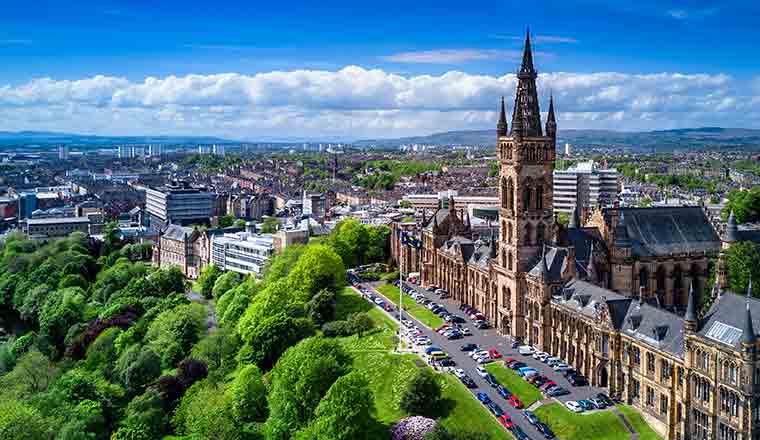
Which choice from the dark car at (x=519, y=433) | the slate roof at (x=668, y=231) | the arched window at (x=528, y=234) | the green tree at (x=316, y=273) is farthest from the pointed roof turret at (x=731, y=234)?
the green tree at (x=316, y=273)

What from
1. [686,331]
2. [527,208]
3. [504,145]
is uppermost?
[504,145]

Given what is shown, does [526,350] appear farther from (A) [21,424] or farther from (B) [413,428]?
(A) [21,424]

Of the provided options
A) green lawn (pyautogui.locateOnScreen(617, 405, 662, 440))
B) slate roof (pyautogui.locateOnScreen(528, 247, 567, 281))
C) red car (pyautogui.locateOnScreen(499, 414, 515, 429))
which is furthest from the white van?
red car (pyautogui.locateOnScreen(499, 414, 515, 429))

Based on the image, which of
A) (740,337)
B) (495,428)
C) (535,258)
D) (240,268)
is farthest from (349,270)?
(740,337)

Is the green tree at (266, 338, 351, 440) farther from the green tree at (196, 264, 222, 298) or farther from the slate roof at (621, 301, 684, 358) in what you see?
the green tree at (196, 264, 222, 298)

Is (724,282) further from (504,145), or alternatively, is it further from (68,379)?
(68,379)

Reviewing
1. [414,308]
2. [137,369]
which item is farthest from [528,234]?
[137,369]

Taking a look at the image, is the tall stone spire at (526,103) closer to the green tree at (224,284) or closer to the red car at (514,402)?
the red car at (514,402)
